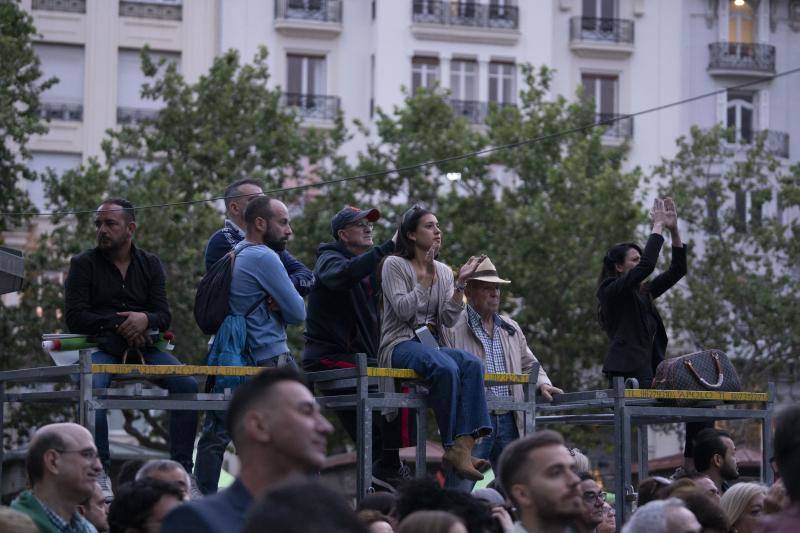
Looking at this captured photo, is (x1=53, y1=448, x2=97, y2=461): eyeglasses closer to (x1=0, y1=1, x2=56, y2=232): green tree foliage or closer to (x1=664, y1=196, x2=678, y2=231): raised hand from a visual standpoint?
(x1=664, y1=196, x2=678, y2=231): raised hand

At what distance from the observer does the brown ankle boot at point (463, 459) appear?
408 inches

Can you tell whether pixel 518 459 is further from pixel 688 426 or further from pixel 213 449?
pixel 688 426

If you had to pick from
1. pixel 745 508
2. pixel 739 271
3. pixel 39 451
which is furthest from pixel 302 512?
pixel 739 271

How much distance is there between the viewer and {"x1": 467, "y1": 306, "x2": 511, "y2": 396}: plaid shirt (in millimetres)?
11930

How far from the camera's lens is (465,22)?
4509 centimetres

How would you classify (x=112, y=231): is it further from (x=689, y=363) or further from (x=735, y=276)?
(x=735, y=276)

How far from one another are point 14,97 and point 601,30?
2171cm

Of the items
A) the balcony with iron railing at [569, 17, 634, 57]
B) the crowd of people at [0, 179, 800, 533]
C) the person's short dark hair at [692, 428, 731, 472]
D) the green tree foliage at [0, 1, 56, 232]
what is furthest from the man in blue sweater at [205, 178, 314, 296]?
the balcony with iron railing at [569, 17, 634, 57]

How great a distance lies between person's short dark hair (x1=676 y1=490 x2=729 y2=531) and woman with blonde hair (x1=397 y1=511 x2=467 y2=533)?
2545 millimetres

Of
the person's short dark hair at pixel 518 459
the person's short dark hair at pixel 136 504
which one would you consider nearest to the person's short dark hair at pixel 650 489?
the person's short dark hair at pixel 518 459

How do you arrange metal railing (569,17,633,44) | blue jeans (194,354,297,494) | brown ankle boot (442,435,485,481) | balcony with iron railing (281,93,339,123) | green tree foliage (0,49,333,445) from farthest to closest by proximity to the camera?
metal railing (569,17,633,44)
balcony with iron railing (281,93,339,123)
green tree foliage (0,49,333,445)
blue jeans (194,354,297,494)
brown ankle boot (442,435,485,481)

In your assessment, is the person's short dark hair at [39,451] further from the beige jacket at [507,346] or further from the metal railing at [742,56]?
the metal railing at [742,56]

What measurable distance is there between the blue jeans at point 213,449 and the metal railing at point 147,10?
34348mm

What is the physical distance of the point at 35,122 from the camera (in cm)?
3006
